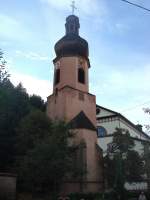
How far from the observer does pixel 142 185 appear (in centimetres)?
4003

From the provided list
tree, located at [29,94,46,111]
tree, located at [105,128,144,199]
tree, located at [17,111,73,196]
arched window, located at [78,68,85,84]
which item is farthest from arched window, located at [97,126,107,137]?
tree, located at [17,111,73,196]

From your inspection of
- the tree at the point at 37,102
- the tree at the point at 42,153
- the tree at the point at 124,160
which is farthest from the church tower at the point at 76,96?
the tree at the point at 42,153

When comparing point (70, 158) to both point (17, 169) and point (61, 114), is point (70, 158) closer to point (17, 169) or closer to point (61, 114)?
point (17, 169)

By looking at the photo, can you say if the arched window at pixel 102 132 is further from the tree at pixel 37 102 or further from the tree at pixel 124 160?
the tree at pixel 124 160

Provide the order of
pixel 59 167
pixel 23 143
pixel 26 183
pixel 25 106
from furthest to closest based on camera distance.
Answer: pixel 25 106 < pixel 23 143 < pixel 26 183 < pixel 59 167

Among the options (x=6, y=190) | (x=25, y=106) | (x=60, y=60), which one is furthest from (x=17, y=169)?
(x=60, y=60)

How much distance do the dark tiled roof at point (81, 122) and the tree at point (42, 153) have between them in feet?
9.55

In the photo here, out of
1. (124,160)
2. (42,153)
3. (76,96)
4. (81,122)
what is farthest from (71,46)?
(42,153)

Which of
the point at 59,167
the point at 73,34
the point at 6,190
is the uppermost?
the point at 73,34

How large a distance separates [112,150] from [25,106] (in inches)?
393

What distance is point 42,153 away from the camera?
87.7 feet

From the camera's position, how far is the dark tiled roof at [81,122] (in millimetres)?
34062

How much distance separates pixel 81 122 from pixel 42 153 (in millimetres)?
8995

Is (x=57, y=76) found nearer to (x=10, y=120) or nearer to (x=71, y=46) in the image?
(x=71, y=46)
